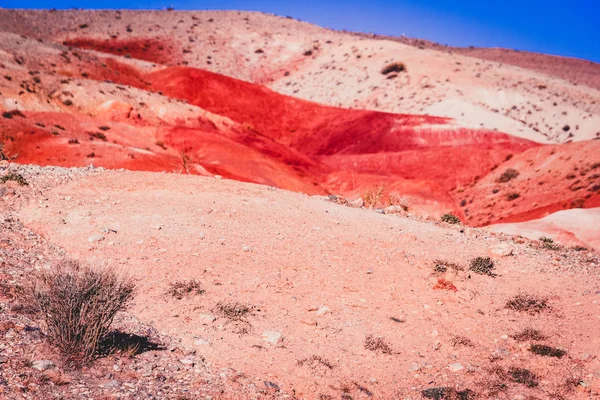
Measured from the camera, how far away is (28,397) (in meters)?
4.50

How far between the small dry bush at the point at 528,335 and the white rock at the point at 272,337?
12.9 ft

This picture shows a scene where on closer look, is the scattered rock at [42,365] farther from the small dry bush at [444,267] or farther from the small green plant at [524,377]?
the small dry bush at [444,267]

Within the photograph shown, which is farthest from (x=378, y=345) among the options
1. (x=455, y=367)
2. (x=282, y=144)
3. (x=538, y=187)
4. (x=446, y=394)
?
(x=282, y=144)

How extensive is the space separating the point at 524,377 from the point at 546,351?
35.5 inches

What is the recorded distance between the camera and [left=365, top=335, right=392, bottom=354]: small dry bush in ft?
23.5

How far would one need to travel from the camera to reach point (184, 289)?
8062 mm

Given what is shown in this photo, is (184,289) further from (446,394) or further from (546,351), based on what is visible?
(546,351)

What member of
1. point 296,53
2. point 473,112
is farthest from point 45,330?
point 296,53

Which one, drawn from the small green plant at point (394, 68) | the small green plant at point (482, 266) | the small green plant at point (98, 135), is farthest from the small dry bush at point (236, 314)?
the small green plant at point (394, 68)

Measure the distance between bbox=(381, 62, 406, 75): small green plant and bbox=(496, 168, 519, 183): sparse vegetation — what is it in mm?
25056

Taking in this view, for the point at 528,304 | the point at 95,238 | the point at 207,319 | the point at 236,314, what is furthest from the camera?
the point at 95,238

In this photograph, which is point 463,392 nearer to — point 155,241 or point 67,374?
point 67,374

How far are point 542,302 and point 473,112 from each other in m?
39.8

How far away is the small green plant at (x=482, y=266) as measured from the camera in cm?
1046
